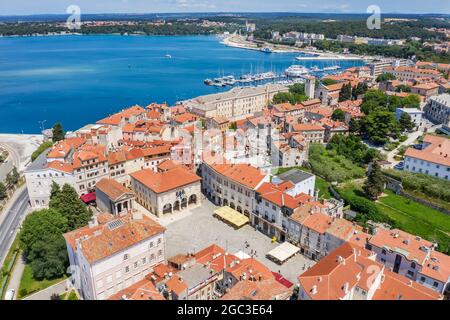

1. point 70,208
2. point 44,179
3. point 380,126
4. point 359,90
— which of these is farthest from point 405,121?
point 44,179

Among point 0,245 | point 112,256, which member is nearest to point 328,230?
point 112,256

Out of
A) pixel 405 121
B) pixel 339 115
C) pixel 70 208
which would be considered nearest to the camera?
pixel 70 208

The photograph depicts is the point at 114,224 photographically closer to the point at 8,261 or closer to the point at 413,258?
the point at 8,261

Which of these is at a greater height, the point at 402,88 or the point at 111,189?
the point at 402,88

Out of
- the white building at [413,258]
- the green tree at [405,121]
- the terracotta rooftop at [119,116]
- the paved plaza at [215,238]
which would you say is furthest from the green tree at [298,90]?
the white building at [413,258]

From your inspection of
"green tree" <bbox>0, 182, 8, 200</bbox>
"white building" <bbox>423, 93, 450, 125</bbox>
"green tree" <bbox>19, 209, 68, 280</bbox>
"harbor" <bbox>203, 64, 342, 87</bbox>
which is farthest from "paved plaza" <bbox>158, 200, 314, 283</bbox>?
"harbor" <bbox>203, 64, 342, 87</bbox>

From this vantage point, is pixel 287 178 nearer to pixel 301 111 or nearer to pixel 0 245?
pixel 0 245

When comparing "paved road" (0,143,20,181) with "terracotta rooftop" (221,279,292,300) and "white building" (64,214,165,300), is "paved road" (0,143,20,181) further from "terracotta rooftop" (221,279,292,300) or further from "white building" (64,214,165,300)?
A: "terracotta rooftop" (221,279,292,300)
